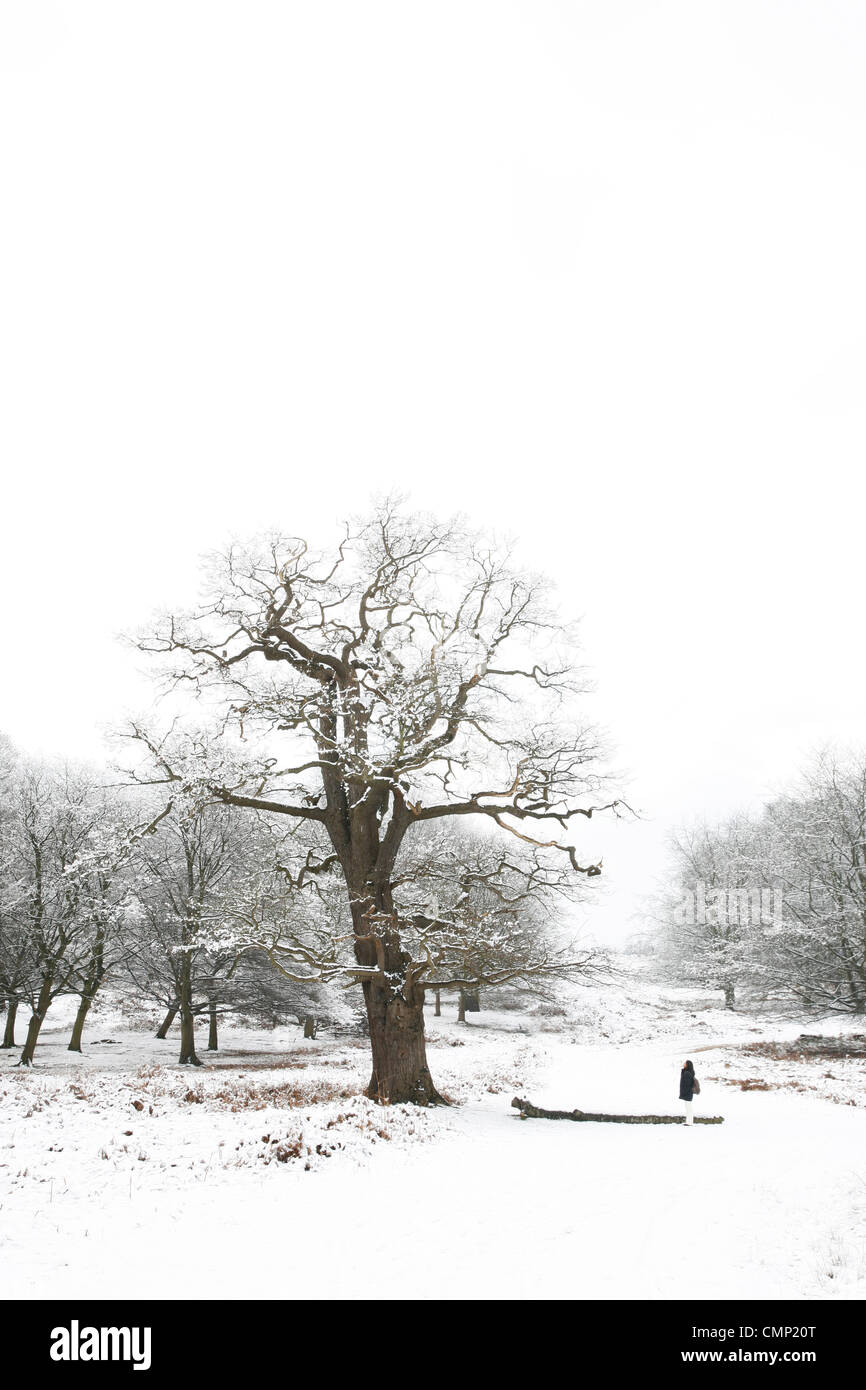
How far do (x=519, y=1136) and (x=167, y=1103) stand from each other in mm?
7355

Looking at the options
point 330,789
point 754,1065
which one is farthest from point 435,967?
point 754,1065

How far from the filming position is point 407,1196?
351 inches

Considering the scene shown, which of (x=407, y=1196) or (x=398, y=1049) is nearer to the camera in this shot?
(x=407, y=1196)

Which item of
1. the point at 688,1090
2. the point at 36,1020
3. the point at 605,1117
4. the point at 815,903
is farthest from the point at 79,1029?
the point at 815,903

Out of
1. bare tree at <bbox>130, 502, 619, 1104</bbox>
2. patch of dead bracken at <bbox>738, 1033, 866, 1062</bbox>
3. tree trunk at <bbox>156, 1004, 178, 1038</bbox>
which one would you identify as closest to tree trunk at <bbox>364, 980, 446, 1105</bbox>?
bare tree at <bbox>130, 502, 619, 1104</bbox>

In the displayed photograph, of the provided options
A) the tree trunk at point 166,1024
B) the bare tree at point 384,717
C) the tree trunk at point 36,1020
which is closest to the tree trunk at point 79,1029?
the tree trunk at point 166,1024

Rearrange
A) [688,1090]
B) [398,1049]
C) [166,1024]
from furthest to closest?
[166,1024] < [688,1090] < [398,1049]

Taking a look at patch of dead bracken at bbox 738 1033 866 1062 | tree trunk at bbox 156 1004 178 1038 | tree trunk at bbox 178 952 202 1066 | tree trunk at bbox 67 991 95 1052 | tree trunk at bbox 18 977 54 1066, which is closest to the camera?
tree trunk at bbox 18 977 54 1066

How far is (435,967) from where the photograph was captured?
1530 cm

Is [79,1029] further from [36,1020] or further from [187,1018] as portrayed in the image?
[187,1018]

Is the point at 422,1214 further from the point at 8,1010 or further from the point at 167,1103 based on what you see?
the point at 8,1010

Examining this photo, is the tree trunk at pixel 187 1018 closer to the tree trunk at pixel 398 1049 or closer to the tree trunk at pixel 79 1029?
the tree trunk at pixel 79 1029

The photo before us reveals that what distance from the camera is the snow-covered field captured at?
6254mm

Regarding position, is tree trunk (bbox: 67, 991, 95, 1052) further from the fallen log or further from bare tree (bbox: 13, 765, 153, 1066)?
the fallen log
